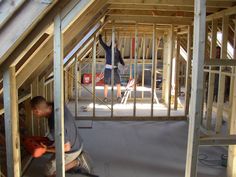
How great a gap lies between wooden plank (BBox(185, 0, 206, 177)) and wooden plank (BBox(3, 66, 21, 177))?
1312 mm

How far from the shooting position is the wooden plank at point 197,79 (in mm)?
1722

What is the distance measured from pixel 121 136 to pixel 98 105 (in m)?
2.33

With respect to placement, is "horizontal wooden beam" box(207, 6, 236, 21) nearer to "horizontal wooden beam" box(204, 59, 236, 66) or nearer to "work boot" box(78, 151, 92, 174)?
"horizontal wooden beam" box(204, 59, 236, 66)

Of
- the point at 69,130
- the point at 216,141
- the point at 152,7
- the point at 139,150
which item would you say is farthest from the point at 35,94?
the point at 216,141

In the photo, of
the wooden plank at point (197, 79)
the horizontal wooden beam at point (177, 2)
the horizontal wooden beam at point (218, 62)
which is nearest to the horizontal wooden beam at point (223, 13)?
the horizontal wooden beam at point (177, 2)

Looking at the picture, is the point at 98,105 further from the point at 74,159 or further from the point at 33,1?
the point at 33,1

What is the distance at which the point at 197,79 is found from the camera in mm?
1765

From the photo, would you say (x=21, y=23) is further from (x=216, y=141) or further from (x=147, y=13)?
(x=147, y=13)

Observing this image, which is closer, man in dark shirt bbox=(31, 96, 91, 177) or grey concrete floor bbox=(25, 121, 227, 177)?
man in dark shirt bbox=(31, 96, 91, 177)

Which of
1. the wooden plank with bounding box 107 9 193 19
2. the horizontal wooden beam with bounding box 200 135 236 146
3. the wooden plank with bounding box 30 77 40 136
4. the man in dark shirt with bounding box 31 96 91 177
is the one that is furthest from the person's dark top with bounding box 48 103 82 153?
the wooden plank with bounding box 107 9 193 19

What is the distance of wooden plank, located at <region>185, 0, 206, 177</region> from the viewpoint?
1.72 metres

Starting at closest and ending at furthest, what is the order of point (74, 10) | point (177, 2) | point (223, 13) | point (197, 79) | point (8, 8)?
point (8, 8) < point (197, 79) < point (74, 10) < point (177, 2) < point (223, 13)

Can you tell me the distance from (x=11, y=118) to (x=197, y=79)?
140 centimetres

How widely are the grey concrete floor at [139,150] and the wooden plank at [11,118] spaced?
1.00 meters
